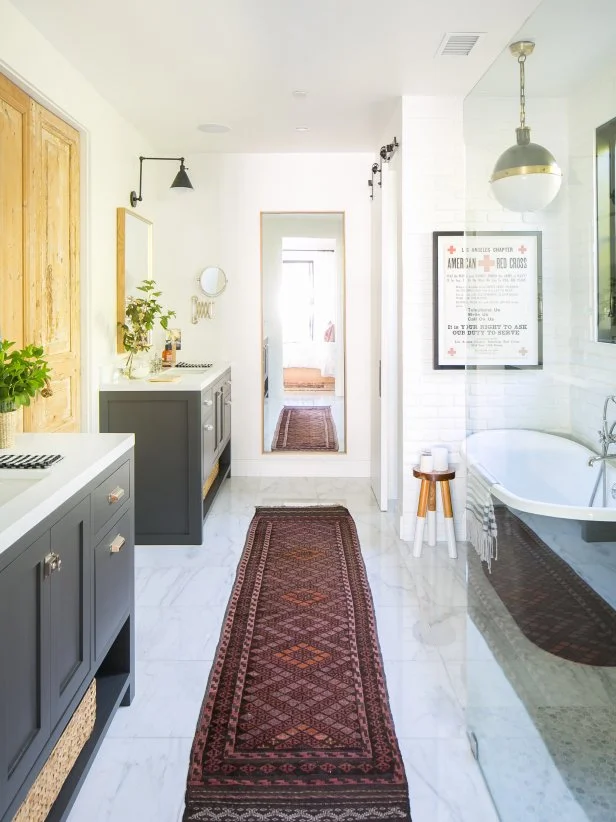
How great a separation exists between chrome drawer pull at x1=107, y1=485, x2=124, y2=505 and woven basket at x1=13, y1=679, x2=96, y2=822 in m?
0.53

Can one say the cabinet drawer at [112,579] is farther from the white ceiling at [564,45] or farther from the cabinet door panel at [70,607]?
the white ceiling at [564,45]

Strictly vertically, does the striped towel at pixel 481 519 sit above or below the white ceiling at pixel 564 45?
below

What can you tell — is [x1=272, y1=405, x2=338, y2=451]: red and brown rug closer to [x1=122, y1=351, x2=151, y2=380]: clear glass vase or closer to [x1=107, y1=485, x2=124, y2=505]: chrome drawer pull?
[x1=122, y1=351, x2=151, y2=380]: clear glass vase

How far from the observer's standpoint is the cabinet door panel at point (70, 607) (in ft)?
5.41

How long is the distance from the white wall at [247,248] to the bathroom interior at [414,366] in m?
0.02

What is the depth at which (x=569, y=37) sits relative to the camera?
133 centimetres

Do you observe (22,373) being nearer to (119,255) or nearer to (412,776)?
(412,776)

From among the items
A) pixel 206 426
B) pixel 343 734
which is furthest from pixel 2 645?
pixel 206 426

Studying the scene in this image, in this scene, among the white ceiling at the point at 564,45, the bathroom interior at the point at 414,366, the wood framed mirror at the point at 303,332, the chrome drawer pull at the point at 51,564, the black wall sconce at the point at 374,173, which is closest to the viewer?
the white ceiling at the point at 564,45

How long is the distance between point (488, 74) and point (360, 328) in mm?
3825

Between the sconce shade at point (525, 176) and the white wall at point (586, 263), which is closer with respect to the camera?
the white wall at point (586, 263)

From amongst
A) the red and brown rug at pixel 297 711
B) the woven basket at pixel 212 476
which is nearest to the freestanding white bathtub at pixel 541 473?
the red and brown rug at pixel 297 711

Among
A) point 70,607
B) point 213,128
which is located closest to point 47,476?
point 70,607

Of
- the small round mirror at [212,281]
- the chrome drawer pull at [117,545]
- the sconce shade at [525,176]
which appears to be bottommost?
the chrome drawer pull at [117,545]
